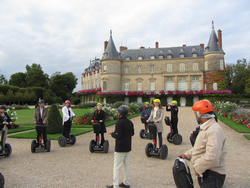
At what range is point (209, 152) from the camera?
7.46 feet

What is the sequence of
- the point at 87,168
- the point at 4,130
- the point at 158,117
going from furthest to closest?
the point at 158,117 → the point at 4,130 → the point at 87,168

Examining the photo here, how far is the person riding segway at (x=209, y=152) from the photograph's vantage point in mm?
2277

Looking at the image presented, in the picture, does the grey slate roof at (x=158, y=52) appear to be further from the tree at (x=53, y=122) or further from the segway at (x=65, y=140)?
the segway at (x=65, y=140)

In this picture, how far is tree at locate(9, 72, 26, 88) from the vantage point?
58.7 metres

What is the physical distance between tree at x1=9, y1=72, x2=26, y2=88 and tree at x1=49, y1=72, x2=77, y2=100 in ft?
27.9

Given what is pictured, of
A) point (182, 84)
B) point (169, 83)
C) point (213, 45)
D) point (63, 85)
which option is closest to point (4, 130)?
point (169, 83)

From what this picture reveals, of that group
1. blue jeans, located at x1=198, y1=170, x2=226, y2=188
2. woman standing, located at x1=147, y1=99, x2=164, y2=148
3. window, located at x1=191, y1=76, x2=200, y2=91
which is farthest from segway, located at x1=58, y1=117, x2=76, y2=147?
window, located at x1=191, y1=76, x2=200, y2=91

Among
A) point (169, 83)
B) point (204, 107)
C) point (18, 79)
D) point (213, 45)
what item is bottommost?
point (204, 107)

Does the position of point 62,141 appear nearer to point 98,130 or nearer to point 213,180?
point 98,130

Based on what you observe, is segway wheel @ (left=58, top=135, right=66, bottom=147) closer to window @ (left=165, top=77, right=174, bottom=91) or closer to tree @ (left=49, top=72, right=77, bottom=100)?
window @ (left=165, top=77, right=174, bottom=91)

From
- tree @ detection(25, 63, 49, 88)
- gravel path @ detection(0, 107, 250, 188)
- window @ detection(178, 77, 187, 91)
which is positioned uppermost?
tree @ detection(25, 63, 49, 88)

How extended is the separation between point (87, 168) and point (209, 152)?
352 centimetres

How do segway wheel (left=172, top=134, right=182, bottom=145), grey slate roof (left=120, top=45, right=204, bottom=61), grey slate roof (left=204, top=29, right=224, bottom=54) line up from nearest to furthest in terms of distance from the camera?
segway wheel (left=172, top=134, right=182, bottom=145)
grey slate roof (left=204, top=29, right=224, bottom=54)
grey slate roof (left=120, top=45, right=204, bottom=61)

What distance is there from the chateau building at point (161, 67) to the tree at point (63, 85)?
22.6 meters
